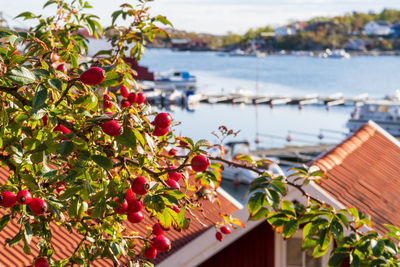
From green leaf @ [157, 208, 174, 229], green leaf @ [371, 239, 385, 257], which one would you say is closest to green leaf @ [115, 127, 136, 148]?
green leaf @ [157, 208, 174, 229]

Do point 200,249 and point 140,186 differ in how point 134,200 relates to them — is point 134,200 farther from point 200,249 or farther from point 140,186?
point 200,249

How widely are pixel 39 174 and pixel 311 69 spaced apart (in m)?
129

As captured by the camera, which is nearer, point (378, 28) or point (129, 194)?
point (129, 194)

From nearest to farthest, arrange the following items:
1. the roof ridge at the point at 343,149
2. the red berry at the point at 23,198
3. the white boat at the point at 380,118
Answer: the red berry at the point at 23,198, the roof ridge at the point at 343,149, the white boat at the point at 380,118

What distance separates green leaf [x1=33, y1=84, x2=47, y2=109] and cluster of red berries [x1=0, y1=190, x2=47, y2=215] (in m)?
0.50

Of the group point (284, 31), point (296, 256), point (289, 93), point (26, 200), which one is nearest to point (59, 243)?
point (296, 256)

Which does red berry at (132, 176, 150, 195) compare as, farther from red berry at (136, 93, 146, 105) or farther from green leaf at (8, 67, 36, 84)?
red berry at (136, 93, 146, 105)

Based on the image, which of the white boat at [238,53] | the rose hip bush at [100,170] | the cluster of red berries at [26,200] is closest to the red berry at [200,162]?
the rose hip bush at [100,170]

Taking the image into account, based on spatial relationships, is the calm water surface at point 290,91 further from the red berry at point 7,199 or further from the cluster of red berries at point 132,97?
the red berry at point 7,199

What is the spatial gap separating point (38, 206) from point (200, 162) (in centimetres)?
68

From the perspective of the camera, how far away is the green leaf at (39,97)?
2200 mm

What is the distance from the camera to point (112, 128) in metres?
2.20

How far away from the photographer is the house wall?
228 inches

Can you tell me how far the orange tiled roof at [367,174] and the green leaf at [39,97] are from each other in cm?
384
